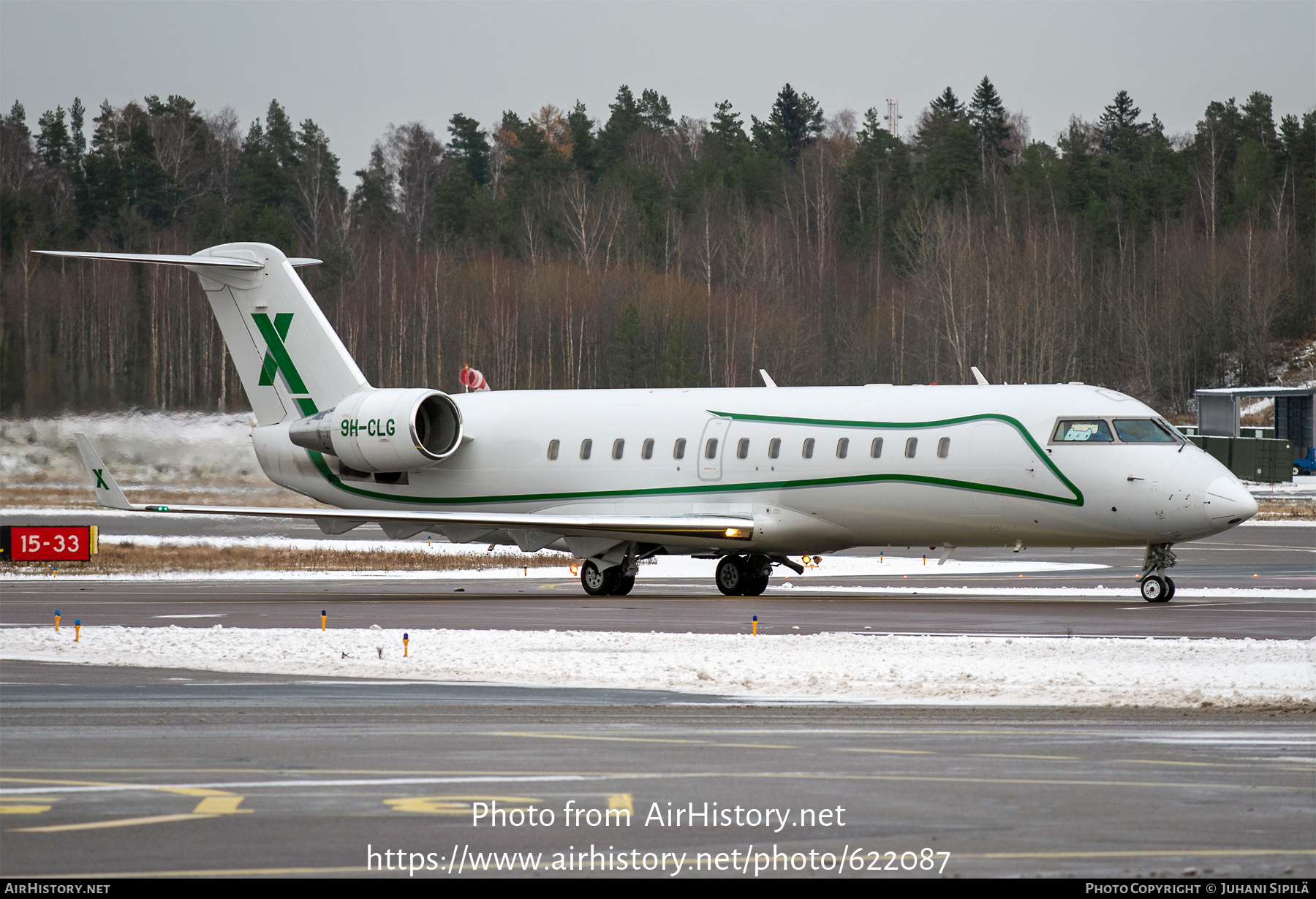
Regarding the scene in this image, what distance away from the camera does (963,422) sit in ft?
83.9

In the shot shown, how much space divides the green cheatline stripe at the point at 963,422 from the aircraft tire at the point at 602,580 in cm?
337

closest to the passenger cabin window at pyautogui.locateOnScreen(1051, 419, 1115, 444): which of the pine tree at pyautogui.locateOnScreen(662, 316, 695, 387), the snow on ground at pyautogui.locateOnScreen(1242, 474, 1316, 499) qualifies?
the snow on ground at pyautogui.locateOnScreen(1242, 474, 1316, 499)

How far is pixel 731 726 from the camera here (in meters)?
11.9

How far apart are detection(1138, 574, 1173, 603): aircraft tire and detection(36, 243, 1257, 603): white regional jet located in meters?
0.03

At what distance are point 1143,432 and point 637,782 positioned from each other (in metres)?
17.1

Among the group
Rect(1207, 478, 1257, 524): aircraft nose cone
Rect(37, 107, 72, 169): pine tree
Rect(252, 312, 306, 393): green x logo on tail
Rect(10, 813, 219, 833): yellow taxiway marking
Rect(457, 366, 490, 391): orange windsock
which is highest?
Rect(37, 107, 72, 169): pine tree

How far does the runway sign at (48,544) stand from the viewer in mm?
35625

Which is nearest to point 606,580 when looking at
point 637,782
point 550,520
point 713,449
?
point 550,520

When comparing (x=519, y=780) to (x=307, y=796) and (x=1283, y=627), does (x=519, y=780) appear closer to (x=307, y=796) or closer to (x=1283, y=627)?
(x=307, y=796)

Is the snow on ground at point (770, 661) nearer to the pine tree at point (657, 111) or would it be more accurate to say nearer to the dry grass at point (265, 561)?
the dry grass at point (265, 561)

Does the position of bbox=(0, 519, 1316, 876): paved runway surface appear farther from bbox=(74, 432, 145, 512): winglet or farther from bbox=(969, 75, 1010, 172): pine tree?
bbox=(969, 75, 1010, 172): pine tree

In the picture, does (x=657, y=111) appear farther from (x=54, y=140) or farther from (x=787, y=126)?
(x=54, y=140)

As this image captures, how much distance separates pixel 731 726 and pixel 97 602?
16718 mm

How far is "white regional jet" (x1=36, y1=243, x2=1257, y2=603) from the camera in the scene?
24.5 meters
